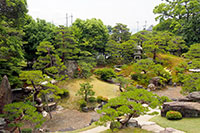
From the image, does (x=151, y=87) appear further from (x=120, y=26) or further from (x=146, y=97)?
(x=120, y=26)

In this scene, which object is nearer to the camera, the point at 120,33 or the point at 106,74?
the point at 106,74

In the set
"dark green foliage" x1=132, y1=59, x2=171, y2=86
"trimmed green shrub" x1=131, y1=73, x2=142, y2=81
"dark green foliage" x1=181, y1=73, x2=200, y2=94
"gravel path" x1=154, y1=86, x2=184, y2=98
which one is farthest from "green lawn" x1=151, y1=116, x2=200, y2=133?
"trimmed green shrub" x1=131, y1=73, x2=142, y2=81

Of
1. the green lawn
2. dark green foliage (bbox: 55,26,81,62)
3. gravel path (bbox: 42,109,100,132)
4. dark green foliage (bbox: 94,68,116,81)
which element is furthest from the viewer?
dark green foliage (bbox: 94,68,116,81)

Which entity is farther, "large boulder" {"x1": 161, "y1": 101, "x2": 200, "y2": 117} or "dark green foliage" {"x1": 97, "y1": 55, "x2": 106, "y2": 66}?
"dark green foliage" {"x1": 97, "y1": 55, "x2": 106, "y2": 66}

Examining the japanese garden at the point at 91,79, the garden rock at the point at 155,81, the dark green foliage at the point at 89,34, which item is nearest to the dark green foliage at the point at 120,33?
the japanese garden at the point at 91,79

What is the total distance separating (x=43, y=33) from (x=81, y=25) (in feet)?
25.4

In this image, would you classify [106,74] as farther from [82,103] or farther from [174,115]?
[174,115]

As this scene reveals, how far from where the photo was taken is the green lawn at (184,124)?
23.7ft

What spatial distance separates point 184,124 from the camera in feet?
25.8

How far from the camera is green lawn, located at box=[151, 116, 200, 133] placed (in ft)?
23.7

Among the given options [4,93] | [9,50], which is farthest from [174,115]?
[9,50]

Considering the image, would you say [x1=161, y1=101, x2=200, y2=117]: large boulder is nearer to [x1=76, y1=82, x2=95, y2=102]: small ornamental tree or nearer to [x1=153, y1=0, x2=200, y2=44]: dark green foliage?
[x1=76, y1=82, x2=95, y2=102]: small ornamental tree

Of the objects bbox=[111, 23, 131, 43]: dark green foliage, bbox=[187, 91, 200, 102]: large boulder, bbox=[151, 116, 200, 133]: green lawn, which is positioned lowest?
bbox=[151, 116, 200, 133]: green lawn

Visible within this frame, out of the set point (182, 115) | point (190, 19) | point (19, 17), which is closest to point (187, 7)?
point (190, 19)
